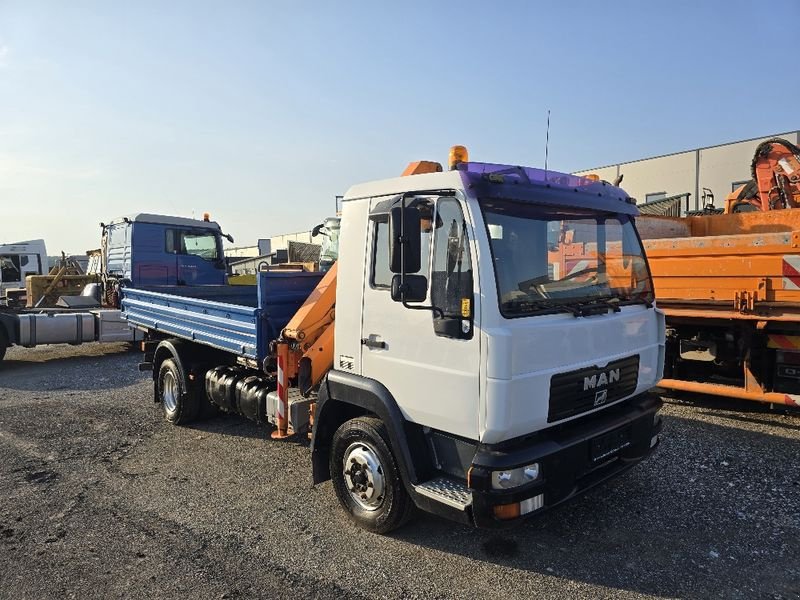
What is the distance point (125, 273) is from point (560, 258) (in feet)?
34.9

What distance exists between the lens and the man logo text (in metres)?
3.30

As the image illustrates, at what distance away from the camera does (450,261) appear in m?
3.09

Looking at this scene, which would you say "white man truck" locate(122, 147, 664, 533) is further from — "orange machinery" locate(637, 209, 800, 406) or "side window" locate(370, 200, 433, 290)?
"orange machinery" locate(637, 209, 800, 406)

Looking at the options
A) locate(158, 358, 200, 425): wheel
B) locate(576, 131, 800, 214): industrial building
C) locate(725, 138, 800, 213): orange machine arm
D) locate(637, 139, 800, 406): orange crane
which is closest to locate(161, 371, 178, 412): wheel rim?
locate(158, 358, 200, 425): wheel

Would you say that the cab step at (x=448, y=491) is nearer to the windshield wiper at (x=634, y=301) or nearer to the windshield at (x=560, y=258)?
the windshield at (x=560, y=258)

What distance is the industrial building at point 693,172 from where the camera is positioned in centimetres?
2383

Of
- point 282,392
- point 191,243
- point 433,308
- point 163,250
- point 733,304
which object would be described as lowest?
point 282,392

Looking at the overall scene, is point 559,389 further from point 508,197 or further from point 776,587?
point 776,587

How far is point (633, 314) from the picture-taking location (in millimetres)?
3695

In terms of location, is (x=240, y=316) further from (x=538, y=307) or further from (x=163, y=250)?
(x=163, y=250)

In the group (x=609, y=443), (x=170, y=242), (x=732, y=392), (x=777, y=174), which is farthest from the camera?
(x=170, y=242)

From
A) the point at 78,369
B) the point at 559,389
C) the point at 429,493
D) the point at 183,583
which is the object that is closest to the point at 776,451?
the point at 559,389

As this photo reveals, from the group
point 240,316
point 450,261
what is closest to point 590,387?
point 450,261

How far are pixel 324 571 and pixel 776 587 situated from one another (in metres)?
2.57
